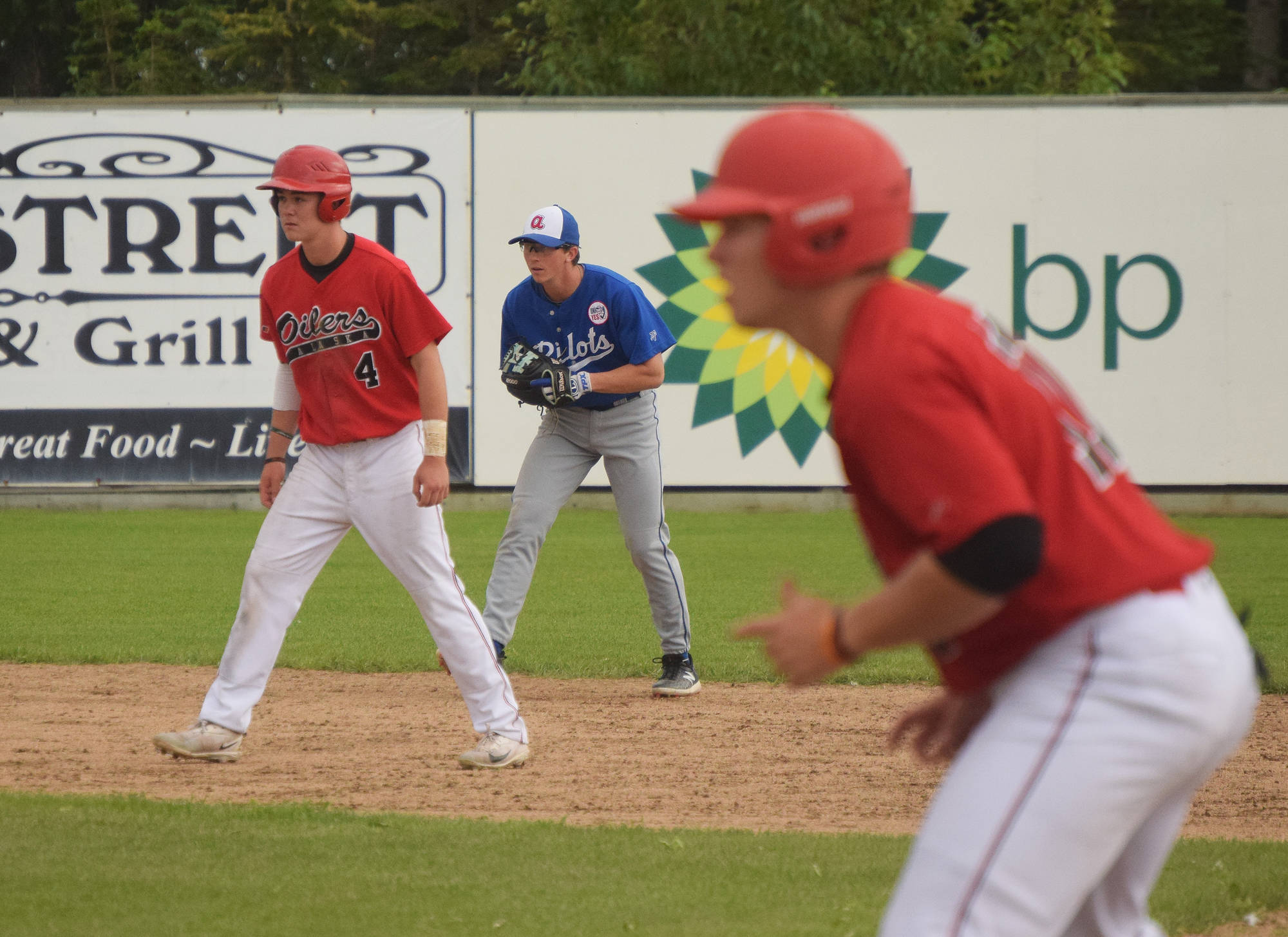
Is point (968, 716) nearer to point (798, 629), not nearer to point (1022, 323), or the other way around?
point (798, 629)

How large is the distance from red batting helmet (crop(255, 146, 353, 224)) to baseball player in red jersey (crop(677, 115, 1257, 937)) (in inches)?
138

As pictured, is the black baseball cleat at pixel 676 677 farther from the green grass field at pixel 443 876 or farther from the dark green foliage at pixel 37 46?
the dark green foliage at pixel 37 46

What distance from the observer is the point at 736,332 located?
15469mm

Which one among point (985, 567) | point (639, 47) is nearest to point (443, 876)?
point (985, 567)

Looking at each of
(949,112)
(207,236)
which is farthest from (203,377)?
(949,112)

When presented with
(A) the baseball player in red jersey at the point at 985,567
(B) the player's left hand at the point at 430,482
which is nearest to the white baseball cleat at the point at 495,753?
(B) the player's left hand at the point at 430,482

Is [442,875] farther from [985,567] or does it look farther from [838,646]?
[985,567]

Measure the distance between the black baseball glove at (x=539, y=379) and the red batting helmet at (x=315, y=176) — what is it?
1730 millimetres

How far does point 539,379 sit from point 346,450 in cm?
170

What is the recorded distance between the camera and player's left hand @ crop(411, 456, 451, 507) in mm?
5562

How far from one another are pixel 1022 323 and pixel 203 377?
836 cm

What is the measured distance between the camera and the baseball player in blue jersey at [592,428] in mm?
7312

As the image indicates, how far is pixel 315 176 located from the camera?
555 centimetres

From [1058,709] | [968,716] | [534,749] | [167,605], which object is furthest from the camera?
[167,605]
